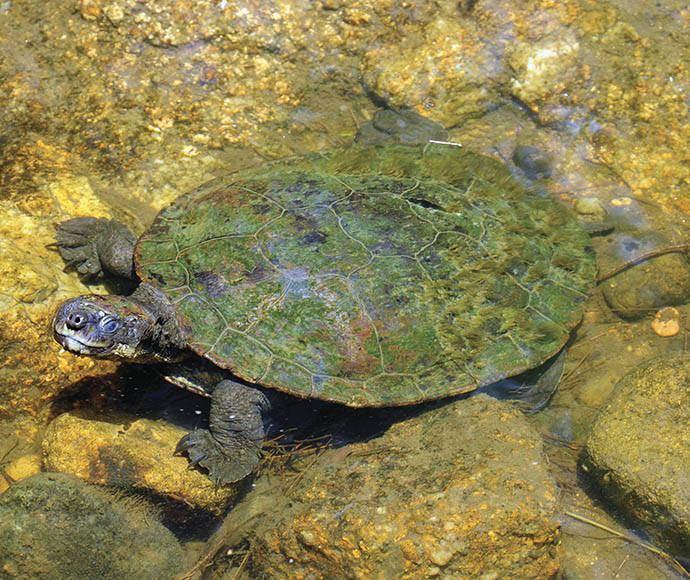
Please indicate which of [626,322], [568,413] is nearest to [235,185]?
[568,413]

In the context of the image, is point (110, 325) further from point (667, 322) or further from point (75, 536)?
point (667, 322)

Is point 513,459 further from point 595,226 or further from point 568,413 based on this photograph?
point 595,226

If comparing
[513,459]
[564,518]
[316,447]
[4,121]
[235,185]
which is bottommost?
[564,518]

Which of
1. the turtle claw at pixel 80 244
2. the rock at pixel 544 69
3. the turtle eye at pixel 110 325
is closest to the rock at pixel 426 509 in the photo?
the turtle eye at pixel 110 325

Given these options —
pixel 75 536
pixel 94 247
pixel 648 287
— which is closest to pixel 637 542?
pixel 648 287

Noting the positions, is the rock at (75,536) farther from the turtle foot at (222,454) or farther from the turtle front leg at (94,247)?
the turtle front leg at (94,247)

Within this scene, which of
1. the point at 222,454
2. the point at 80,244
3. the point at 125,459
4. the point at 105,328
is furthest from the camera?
the point at 80,244
